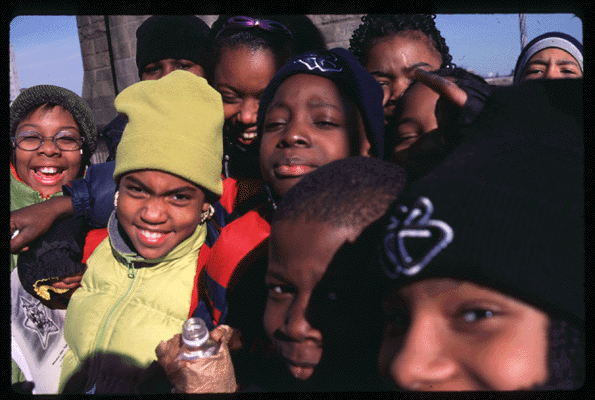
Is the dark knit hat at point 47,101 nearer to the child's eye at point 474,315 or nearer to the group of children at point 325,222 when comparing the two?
the group of children at point 325,222

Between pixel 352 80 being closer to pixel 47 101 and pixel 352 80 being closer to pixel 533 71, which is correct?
pixel 533 71

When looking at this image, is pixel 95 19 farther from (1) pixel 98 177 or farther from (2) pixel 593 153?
(2) pixel 593 153

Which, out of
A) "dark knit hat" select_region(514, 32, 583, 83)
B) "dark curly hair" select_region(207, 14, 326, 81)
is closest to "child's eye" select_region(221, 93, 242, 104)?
"dark curly hair" select_region(207, 14, 326, 81)

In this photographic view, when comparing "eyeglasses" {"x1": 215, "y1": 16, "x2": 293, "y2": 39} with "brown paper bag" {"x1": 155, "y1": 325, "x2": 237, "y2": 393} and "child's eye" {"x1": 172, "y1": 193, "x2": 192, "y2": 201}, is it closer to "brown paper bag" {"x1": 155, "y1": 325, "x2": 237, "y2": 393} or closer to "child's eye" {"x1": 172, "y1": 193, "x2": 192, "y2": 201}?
"child's eye" {"x1": 172, "y1": 193, "x2": 192, "y2": 201}

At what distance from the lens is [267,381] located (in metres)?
1.29

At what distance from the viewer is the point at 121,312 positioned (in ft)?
5.33

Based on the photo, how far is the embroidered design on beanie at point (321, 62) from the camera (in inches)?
63.0

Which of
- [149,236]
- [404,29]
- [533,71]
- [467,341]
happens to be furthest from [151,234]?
[533,71]

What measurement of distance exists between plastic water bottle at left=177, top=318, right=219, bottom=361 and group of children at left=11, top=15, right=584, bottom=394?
15 cm

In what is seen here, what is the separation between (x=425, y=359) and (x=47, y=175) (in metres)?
2.26

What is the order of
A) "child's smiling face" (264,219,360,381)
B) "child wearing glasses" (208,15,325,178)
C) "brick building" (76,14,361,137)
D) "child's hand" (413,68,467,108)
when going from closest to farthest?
"child's smiling face" (264,219,360,381)
"child's hand" (413,68,467,108)
"child wearing glasses" (208,15,325,178)
"brick building" (76,14,361,137)

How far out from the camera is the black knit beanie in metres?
0.65

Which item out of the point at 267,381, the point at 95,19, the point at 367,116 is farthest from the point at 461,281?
the point at 95,19

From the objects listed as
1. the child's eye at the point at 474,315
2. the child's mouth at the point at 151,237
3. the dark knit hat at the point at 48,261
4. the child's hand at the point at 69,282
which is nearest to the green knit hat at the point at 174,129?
the child's mouth at the point at 151,237
